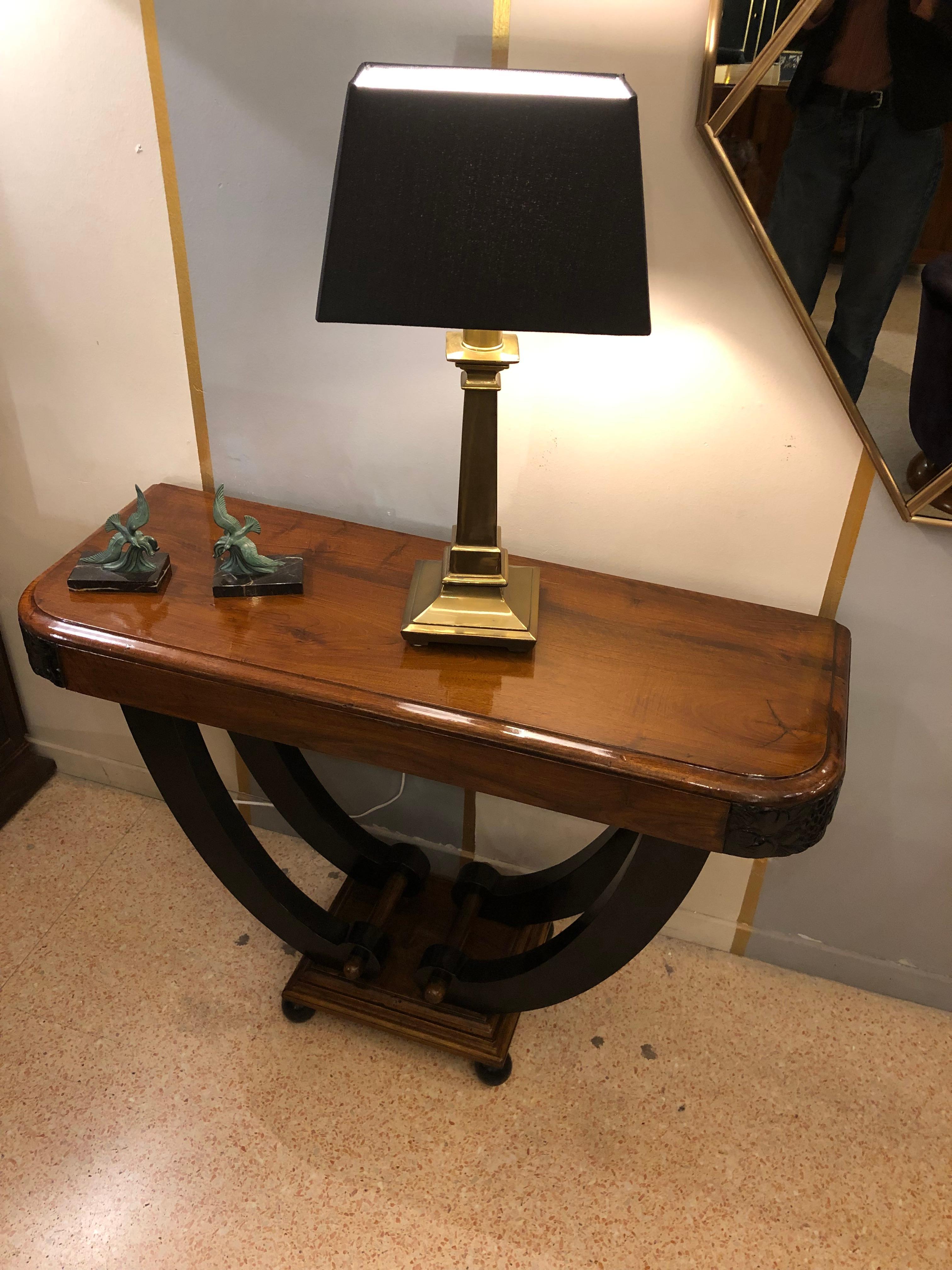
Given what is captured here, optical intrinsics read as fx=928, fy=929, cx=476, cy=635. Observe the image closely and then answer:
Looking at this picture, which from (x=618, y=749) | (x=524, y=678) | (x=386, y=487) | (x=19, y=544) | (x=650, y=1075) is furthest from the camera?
(x=19, y=544)

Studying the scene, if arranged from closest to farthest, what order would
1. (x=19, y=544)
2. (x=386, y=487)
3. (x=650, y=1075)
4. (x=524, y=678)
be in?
(x=524, y=678) → (x=386, y=487) → (x=650, y=1075) → (x=19, y=544)

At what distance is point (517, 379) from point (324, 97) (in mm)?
489

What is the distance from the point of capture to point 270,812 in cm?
224

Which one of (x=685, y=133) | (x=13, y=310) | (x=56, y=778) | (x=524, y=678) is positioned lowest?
(x=56, y=778)

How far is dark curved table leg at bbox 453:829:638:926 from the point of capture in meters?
1.76

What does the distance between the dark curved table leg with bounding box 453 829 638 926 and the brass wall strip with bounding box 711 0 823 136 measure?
115 cm

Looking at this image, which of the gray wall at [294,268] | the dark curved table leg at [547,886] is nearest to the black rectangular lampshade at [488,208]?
the gray wall at [294,268]

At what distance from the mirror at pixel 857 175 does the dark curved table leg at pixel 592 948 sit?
703 millimetres

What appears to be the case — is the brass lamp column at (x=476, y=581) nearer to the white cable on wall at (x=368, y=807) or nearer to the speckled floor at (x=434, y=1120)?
the white cable on wall at (x=368, y=807)

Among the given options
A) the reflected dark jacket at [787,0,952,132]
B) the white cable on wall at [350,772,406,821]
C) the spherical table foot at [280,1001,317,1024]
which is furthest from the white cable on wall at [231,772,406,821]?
the reflected dark jacket at [787,0,952,132]

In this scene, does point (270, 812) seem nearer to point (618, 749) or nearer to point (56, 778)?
point (56, 778)

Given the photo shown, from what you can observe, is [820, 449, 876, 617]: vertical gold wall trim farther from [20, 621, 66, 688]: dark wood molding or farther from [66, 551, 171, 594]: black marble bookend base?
[20, 621, 66, 688]: dark wood molding

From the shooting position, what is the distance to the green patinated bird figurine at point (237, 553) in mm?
1449

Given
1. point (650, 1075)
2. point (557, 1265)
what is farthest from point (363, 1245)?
point (650, 1075)
